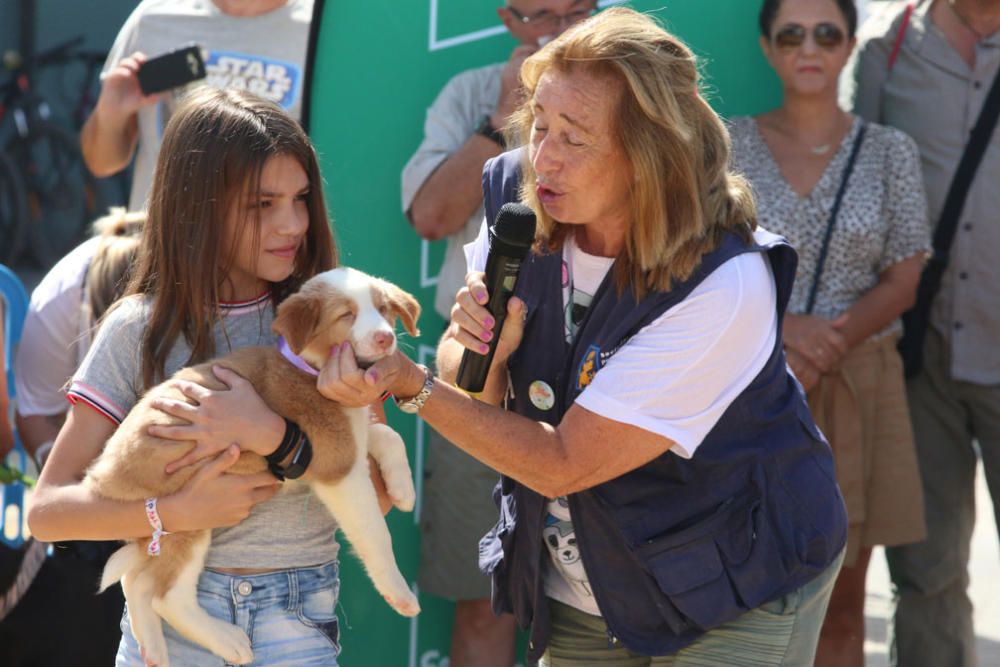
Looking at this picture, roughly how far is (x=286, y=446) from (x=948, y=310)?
10.3 feet

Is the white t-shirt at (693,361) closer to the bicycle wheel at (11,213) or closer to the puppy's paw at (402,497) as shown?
the puppy's paw at (402,497)

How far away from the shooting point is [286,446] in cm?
282

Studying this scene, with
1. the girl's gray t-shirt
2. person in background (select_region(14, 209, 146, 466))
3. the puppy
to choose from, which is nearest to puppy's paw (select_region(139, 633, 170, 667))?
the puppy

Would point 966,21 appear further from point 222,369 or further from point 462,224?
point 222,369

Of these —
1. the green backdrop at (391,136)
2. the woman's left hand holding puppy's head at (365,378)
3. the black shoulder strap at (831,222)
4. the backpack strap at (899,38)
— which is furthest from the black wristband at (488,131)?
the woman's left hand holding puppy's head at (365,378)

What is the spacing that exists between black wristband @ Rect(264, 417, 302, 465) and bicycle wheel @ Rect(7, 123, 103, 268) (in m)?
10.0

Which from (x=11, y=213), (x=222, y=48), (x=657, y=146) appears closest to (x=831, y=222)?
(x=657, y=146)

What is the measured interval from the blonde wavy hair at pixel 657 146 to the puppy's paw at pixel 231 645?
1163mm

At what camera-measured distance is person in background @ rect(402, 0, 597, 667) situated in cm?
464

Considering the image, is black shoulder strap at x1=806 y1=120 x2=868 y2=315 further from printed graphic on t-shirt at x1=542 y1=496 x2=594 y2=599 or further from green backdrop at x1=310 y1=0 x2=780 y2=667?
printed graphic on t-shirt at x1=542 y1=496 x2=594 y2=599

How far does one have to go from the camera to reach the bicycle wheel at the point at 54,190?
39.8 feet

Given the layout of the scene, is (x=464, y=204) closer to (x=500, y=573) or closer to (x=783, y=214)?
(x=783, y=214)

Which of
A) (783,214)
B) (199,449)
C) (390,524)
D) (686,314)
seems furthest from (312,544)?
(783,214)

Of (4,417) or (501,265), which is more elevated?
(501,265)
